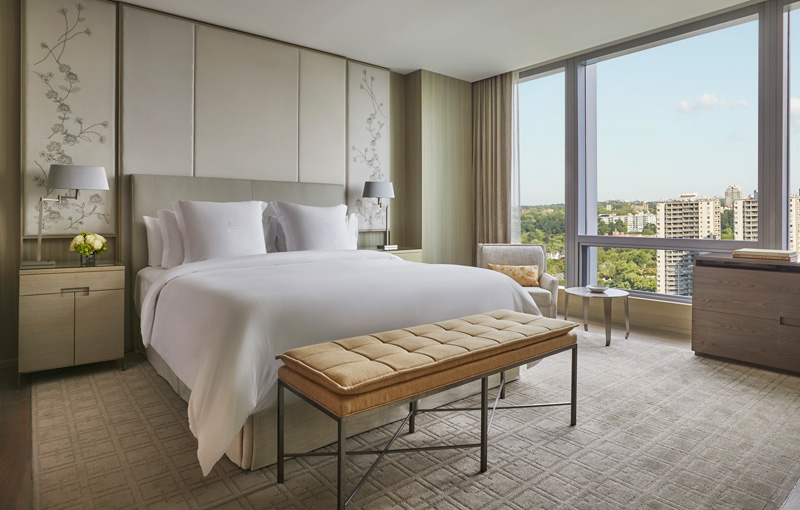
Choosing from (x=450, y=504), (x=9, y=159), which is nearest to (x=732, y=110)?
(x=450, y=504)

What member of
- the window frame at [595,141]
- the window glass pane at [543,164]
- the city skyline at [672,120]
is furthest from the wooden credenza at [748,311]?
the window glass pane at [543,164]

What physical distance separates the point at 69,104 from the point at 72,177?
65 cm

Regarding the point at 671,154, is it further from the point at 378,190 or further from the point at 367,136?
the point at 367,136

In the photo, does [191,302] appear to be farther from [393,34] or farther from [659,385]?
[393,34]

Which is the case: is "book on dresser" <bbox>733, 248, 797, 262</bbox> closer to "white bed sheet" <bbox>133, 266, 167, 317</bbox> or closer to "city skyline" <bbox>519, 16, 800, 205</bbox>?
"city skyline" <bbox>519, 16, 800, 205</bbox>

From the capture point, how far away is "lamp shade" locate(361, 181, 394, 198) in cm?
486

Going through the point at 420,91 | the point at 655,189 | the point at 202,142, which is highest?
the point at 420,91

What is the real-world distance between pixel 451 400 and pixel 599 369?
1.25 metres

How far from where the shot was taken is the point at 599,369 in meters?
3.29

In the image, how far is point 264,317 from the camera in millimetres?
1989

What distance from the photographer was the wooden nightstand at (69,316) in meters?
2.97

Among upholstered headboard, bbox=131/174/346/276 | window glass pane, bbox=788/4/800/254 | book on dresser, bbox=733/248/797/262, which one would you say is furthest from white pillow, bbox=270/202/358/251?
window glass pane, bbox=788/4/800/254

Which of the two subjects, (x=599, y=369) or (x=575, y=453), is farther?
(x=599, y=369)

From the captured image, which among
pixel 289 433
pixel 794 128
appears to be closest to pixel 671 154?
pixel 794 128
